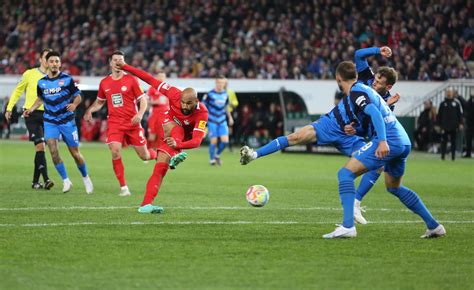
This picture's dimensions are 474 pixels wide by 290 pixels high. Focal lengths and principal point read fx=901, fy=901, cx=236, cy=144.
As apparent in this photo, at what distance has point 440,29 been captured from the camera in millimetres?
34062

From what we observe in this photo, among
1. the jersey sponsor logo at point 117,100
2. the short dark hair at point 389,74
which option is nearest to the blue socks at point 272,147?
the short dark hair at point 389,74

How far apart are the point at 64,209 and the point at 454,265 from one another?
627cm

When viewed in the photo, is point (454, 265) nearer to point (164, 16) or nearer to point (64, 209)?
point (64, 209)

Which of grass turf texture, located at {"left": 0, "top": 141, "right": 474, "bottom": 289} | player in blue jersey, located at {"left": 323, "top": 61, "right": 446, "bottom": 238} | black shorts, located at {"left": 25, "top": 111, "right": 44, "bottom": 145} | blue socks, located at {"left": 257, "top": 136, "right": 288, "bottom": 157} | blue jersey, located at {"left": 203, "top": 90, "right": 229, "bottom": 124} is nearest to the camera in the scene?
grass turf texture, located at {"left": 0, "top": 141, "right": 474, "bottom": 289}

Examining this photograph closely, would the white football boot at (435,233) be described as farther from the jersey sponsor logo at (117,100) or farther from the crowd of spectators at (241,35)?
the crowd of spectators at (241,35)

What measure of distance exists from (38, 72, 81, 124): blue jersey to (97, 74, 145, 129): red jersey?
59 cm

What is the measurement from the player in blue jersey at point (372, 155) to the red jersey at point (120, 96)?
5991 millimetres

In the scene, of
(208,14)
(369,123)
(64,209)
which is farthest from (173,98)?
(208,14)

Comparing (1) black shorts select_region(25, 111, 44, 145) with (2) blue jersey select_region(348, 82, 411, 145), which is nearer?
(2) blue jersey select_region(348, 82, 411, 145)

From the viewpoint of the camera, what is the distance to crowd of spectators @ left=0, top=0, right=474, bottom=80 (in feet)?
111

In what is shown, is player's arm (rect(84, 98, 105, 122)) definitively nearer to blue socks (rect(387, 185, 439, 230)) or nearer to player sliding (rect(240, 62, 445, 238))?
player sliding (rect(240, 62, 445, 238))

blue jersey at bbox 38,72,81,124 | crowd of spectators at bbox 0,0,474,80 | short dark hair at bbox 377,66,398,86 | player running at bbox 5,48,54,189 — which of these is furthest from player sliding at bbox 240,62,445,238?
crowd of spectators at bbox 0,0,474,80

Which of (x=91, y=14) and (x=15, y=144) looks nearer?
(x=15, y=144)

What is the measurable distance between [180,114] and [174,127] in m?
0.22
